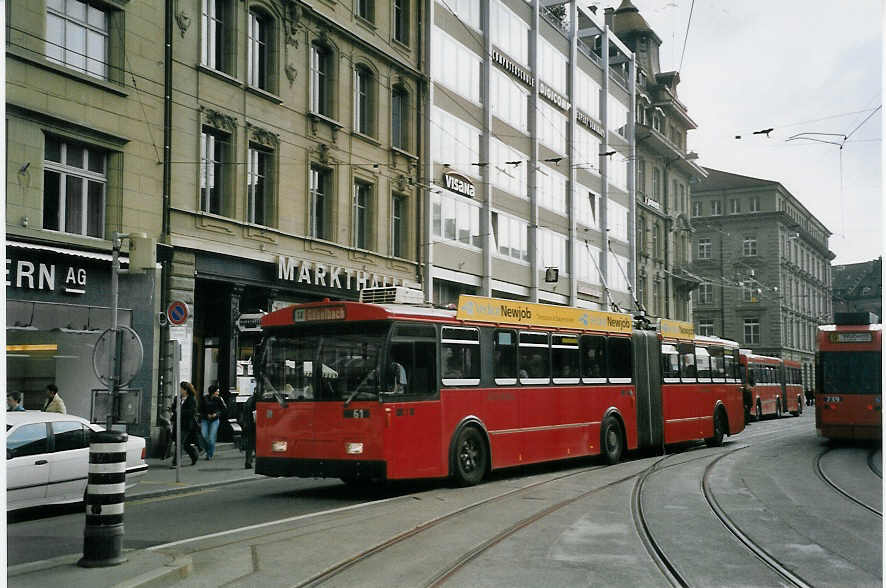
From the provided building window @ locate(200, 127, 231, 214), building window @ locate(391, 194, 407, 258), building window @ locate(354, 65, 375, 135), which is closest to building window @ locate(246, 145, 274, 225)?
building window @ locate(200, 127, 231, 214)

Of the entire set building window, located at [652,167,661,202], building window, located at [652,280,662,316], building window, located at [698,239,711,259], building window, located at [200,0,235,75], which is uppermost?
building window, located at [652,167,661,202]

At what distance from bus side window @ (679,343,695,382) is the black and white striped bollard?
16390 millimetres

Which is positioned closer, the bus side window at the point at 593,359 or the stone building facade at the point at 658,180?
the bus side window at the point at 593,359

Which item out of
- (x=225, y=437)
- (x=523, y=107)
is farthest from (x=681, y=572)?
(x=523, y=107)

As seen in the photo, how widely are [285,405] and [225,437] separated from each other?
10282 mm

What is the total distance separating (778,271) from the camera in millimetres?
38875

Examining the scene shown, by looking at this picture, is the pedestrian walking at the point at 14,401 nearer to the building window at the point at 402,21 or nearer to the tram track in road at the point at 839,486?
the tram track in road at the point at 839,486

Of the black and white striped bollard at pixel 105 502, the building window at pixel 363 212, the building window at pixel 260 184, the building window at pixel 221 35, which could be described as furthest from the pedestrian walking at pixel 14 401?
the building window at pixel 363 212

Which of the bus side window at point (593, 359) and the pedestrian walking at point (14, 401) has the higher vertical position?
the bus side window at point (593, 359)

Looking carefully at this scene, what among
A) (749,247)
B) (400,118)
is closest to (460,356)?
(400,118)

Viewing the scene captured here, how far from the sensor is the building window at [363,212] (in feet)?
92.5

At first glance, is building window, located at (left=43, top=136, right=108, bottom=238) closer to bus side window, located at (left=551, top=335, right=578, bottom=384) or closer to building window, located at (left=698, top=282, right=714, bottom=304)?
bus side window, located at (left=551, top=335, right=578, bottom=384)

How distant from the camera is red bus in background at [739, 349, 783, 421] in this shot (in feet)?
131

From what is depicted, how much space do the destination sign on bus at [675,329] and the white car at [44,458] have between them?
13.1 meters
